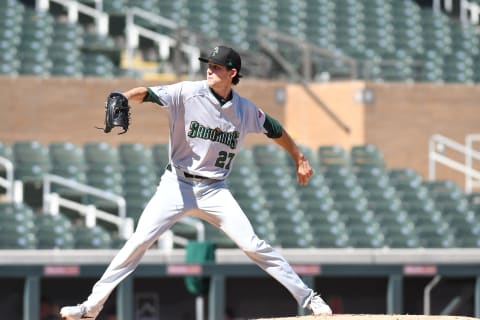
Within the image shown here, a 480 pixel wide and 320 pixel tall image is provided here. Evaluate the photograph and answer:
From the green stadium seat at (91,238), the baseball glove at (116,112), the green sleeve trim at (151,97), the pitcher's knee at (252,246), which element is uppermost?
the green sleeve trim at (151,97)

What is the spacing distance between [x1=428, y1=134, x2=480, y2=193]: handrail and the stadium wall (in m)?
0.08

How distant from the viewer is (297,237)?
540 inches

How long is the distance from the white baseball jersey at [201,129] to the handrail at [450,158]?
33.3 feet

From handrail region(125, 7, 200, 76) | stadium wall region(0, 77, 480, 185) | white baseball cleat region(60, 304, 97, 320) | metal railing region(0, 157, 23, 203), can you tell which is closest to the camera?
white baseball cleat region(60, 304, 97, 320)

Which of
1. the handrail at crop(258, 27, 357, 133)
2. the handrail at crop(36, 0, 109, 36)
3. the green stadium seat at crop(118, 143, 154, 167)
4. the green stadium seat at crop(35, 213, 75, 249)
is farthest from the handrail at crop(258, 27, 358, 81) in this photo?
the green stadium seat at crop(35, 213, 75, 249)

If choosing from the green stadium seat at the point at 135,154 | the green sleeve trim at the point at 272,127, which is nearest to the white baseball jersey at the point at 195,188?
the green sleeve trim at the point at 272,127

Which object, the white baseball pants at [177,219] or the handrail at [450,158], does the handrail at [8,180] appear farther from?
the white baseball pants at [177,219]

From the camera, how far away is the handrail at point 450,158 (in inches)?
668

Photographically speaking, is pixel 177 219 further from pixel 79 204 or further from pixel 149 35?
pixel 149 35

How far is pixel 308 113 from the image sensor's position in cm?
1692

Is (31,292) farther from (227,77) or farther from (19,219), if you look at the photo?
(227,77)

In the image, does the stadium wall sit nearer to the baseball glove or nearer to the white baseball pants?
the white baseball pants

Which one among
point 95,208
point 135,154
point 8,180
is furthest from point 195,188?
A: point 135,154

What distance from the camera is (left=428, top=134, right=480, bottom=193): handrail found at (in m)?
17.0
